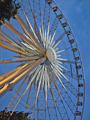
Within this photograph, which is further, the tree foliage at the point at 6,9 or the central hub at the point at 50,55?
the central hub at the point at 50,55

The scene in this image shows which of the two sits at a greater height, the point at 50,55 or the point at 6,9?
the point at 6,9

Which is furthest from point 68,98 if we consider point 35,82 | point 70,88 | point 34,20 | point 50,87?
point 34,20

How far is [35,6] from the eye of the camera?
24797 millimetres

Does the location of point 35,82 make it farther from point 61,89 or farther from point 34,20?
point 34,20

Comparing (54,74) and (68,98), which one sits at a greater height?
(54,74)

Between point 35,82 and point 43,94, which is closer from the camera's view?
point 35,82

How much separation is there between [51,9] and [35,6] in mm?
3917

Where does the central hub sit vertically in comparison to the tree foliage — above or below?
below

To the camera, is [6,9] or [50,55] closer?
[6,9]

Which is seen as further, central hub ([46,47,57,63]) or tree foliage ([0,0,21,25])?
central hub ([46,47,57,63])

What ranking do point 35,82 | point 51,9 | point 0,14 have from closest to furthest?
point 0,14 < point 35,82 < point 51,9

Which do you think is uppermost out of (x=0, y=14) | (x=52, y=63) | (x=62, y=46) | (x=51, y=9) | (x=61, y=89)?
(x=51, y=9)

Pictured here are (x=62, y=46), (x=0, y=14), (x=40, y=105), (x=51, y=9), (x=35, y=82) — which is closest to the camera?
(x=0, y=14)

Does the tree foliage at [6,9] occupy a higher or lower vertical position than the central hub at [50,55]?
higher
